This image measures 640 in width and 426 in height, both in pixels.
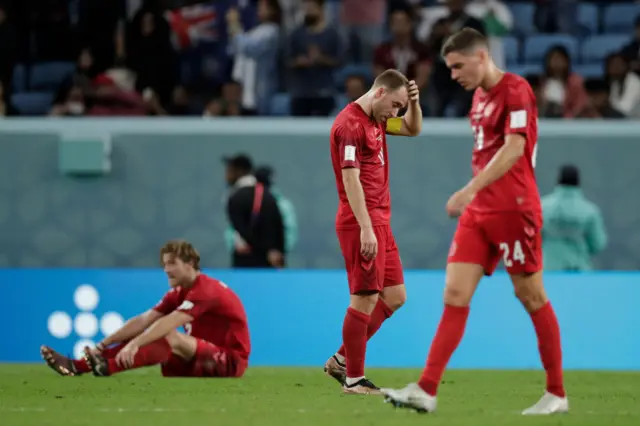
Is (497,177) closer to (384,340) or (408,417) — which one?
(408,417)

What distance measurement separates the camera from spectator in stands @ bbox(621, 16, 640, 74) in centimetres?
1470

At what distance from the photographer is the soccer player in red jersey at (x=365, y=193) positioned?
8.10m

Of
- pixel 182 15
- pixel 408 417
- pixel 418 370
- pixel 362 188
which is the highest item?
pixel 182 15

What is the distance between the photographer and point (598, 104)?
46.5ft

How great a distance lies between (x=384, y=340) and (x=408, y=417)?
5.13m

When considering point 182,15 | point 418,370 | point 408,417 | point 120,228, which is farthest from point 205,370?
point 182,15

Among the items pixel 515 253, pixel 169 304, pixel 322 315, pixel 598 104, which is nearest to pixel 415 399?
pixel 515 253

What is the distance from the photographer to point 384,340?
1210 cm

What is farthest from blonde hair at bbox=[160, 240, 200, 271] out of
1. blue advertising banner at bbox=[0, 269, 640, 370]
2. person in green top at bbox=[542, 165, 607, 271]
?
person in green top at bbox=[542, 165, 607, 271]

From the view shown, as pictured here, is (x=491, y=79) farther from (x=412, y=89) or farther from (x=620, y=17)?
(x=620, y=17)

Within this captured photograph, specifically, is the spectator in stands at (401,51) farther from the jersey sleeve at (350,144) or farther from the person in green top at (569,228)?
the jersey sleeve at (350,144)

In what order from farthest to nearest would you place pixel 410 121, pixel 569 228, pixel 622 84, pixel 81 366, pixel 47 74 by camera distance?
1. pixel 47 74
2. pixel 622 84
3. pixel 569 228
4. pixel 81 366
5. pixel 410 121

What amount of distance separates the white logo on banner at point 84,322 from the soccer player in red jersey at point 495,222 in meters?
5.57

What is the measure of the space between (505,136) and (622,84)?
26.1ft
